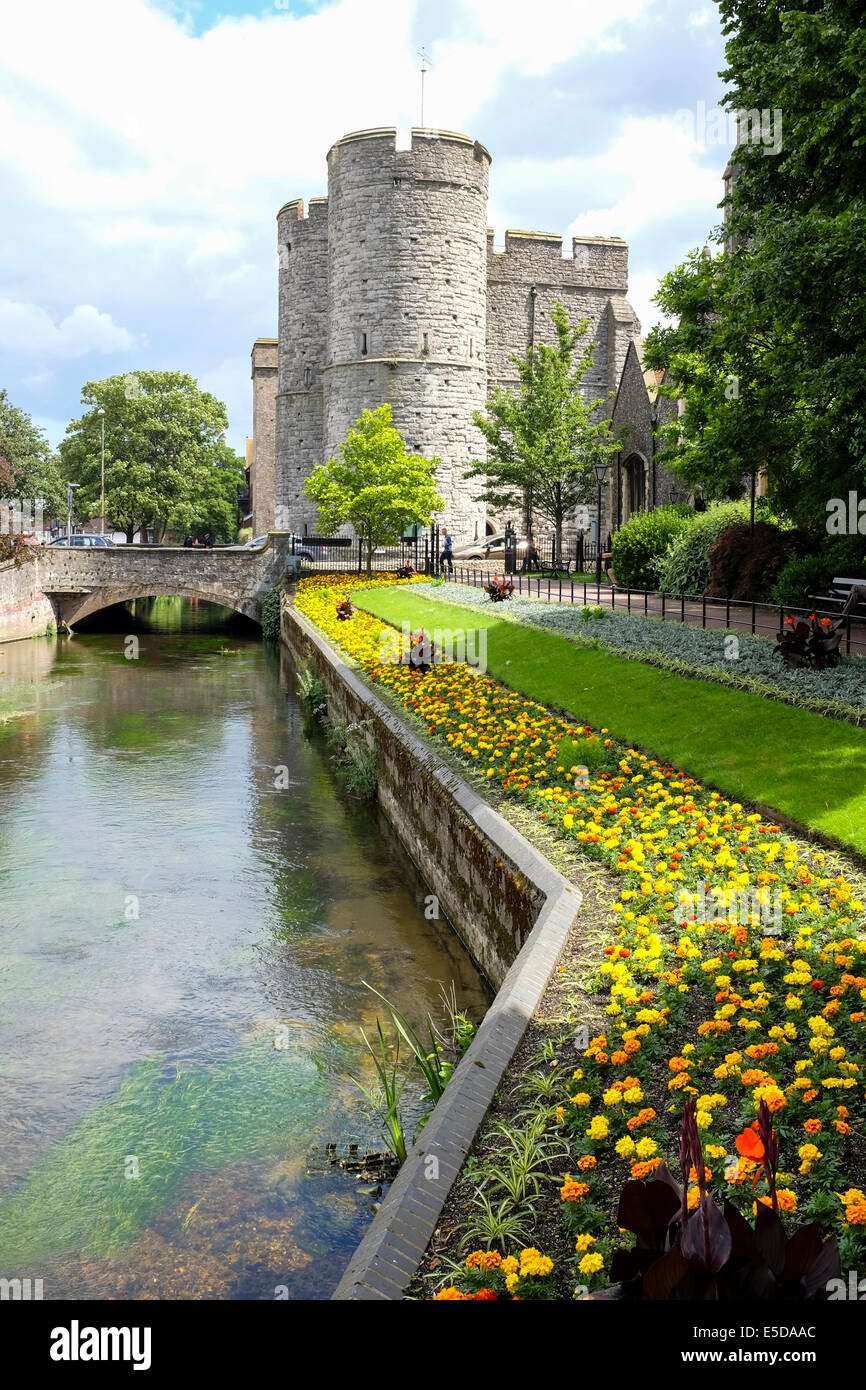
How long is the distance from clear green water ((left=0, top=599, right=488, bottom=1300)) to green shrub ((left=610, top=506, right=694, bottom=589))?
13.2 metres

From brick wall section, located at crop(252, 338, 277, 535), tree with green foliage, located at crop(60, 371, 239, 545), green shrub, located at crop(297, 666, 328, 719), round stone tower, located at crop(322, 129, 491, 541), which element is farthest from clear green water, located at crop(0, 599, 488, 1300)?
brick wall section, located at crop(252, 338, 277, 535)

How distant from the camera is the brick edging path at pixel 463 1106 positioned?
3993 millimetres

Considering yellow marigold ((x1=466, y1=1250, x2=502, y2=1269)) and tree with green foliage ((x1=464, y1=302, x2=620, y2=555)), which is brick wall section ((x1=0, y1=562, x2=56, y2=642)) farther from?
yellow marigold ((x1=466, y1=1250, x2=502, y2=1269))

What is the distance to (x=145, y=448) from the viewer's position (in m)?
67.2

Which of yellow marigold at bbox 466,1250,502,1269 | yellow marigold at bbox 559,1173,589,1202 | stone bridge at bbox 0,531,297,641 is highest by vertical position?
stone bridge at bbox 0,531,297,641

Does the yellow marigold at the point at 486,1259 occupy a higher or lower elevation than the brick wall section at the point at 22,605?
lower

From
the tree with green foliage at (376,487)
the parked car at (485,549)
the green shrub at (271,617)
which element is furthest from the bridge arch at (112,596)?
the parked car at (485,549)

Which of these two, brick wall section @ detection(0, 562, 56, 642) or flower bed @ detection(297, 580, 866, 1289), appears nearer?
flower bed @ detection(297, 580, 866, 1289)

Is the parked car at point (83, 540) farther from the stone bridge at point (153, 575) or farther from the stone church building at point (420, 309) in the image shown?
the stone church building at point (420, 309)

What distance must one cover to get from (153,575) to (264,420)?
37.6 meters

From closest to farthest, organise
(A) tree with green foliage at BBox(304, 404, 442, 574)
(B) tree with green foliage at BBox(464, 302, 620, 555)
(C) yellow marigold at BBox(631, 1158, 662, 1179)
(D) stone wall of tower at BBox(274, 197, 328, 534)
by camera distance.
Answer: (C) yellow marigold at BBox(631, 1158, 662, 1179) < (A) tree with green foliage at BBox(304, 404, 442, 574) < (B) tree with green foliage at BBox(464, 302, 620, 555) < (D) stone wall of tower at BBox(274, 197, 328, 534)

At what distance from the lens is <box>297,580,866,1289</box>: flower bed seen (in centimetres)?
404

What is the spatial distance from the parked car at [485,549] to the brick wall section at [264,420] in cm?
3163

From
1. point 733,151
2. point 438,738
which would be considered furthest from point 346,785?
point 733,151
